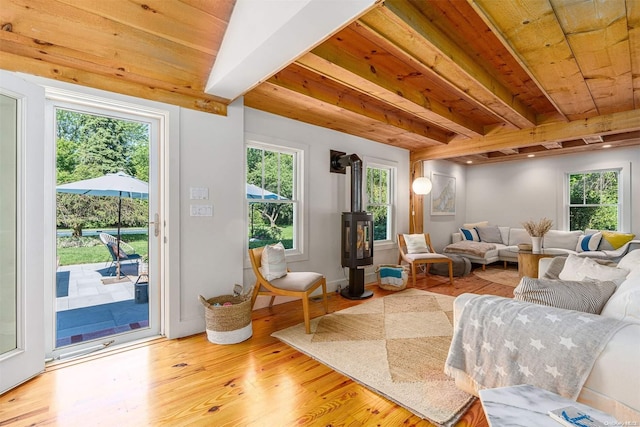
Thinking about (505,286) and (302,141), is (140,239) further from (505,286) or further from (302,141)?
(505,286)

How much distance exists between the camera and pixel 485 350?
1.57 metres

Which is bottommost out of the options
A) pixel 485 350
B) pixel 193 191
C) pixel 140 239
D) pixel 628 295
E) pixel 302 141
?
pixel 485 350

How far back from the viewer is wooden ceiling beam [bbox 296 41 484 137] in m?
2.34

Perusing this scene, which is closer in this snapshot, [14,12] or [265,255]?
[14,12]

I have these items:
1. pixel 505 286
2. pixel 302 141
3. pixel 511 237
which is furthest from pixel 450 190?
pixel 302 141

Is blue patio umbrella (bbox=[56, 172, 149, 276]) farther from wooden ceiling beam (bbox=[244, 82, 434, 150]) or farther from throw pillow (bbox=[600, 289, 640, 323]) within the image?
throw pillow (bbox=[600, 289, 640, 323])

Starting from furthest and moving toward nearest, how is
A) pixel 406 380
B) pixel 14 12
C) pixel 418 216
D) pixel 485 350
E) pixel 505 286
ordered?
1. pixel 418 216
2. pixel 505 286
3. pixel 406 380
4. pixel 14 12
5. pixel 485 350

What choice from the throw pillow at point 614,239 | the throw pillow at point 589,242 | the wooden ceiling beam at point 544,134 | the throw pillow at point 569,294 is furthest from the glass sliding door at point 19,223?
the throw pillow at point 614,239

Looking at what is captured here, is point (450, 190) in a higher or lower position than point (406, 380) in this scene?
higher

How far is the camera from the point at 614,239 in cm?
503

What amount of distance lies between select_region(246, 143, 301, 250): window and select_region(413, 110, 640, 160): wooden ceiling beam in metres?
2.74

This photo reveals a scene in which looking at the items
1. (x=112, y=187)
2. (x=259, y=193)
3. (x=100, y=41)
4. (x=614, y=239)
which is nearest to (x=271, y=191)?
(x=259, y=193)

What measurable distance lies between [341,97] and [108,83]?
2141 millimetres

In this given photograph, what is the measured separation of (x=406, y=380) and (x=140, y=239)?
253cm
